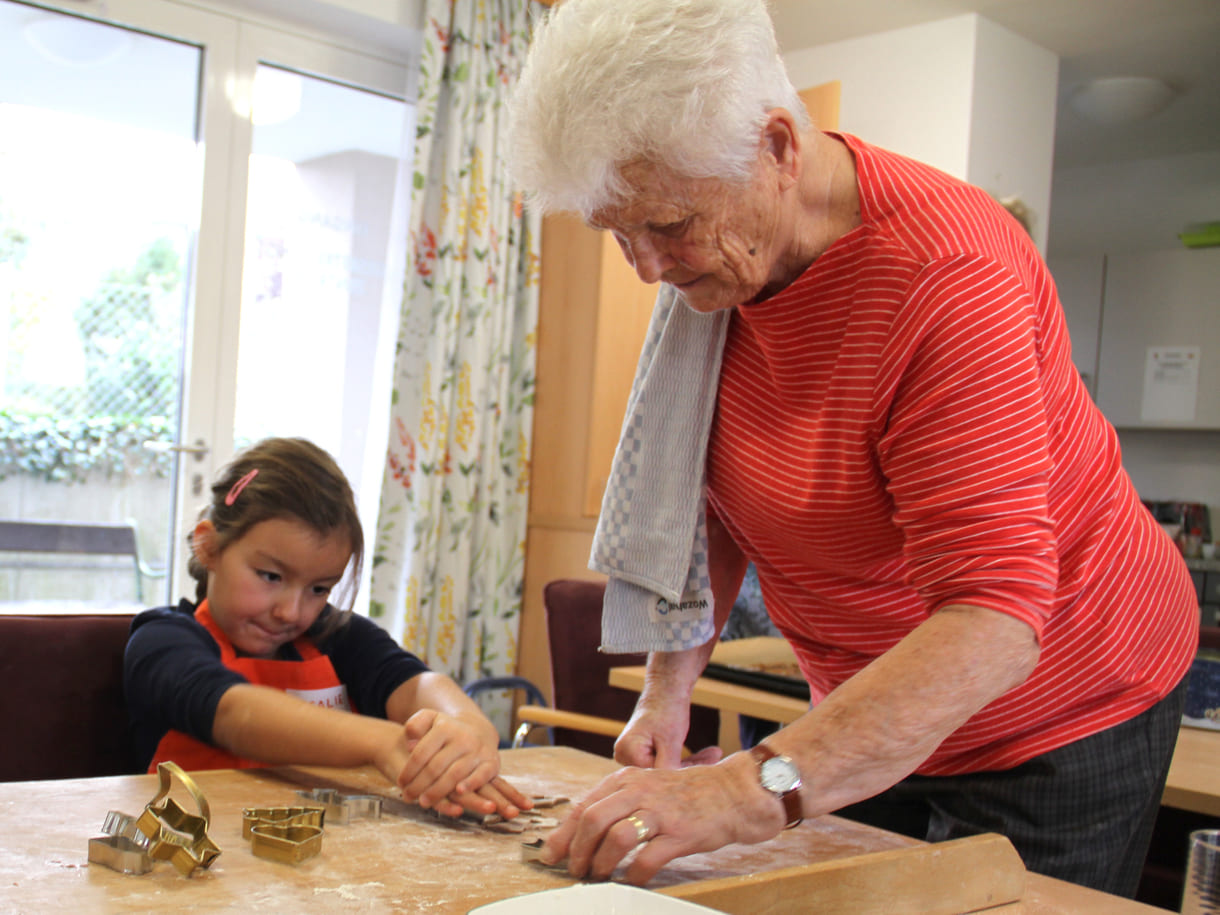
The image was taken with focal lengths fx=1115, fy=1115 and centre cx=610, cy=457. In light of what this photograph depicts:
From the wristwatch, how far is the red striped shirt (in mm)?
173

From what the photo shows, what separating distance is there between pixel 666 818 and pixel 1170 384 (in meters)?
4.80

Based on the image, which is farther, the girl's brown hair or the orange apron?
the girl's brown hair

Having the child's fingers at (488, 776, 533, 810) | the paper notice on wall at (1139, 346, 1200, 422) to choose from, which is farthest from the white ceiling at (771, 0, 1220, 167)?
the child's fingers at (488, 776, 533, 810)

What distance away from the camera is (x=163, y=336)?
3.35 m

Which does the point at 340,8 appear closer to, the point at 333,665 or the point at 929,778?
the point at 333,665

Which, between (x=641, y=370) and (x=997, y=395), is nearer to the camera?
(x=997, y=395)

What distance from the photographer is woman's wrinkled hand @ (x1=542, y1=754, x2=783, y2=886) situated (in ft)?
2.56

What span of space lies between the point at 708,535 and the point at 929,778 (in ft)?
1.14

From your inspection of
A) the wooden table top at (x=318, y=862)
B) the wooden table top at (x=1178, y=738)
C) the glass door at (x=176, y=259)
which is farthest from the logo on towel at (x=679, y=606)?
the glass door at (x=176, y=259)

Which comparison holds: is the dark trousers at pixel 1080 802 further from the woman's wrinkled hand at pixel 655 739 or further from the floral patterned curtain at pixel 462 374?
the floral patterned curtain at pixel 462 374

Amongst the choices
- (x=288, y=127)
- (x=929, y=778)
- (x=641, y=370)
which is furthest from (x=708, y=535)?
(x=288, y=127)

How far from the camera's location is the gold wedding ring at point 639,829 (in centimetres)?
78

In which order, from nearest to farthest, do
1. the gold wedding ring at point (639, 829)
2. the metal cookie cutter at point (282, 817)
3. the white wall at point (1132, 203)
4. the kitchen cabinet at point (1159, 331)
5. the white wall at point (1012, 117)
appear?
the gold wedding ring at point (639, 829) → the metal cookie cutter at point (282, 817) → the white wall at point (1012, 117) → the kitchen cabinet at point (1159, 331) → the white wall at point (1132, 203)

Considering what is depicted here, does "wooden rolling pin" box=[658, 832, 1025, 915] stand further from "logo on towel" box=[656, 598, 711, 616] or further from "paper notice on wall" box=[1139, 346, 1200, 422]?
"paper notice on wall" box=[1139, 346, 1200, 422]
